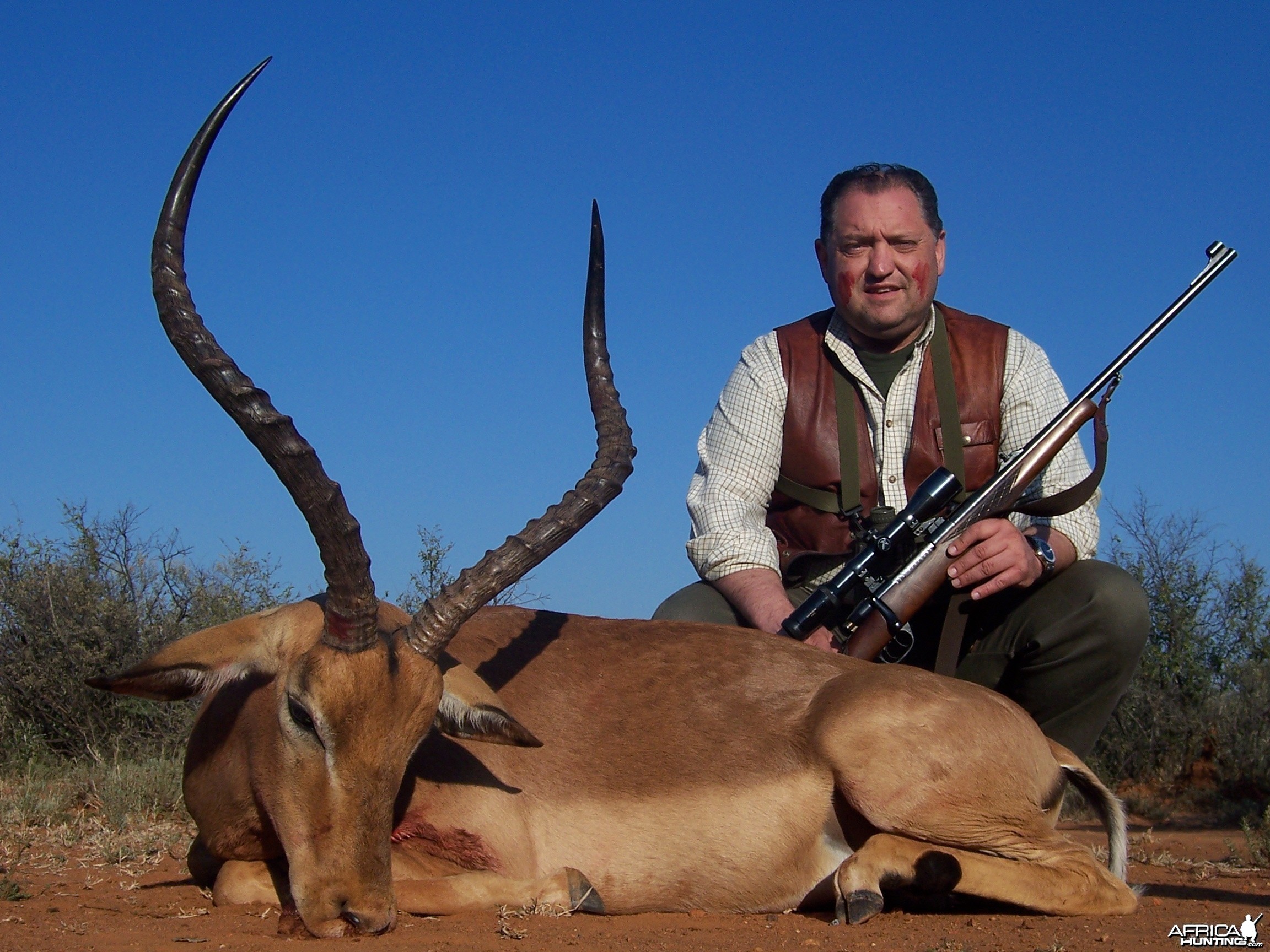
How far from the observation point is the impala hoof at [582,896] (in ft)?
14.8

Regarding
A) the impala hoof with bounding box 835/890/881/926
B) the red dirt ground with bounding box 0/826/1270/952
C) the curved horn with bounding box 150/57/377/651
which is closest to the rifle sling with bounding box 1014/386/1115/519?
the red dirt ground with bounding box 0/826/1270/952

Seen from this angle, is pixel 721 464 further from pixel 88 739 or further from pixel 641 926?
pixel 88 739

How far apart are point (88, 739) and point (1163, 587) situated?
8.44 m

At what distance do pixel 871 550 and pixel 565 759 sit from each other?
1762 millimetres

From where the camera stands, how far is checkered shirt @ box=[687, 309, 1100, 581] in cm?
627

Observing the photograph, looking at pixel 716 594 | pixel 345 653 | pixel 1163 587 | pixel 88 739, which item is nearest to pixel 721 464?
pixel 716 594

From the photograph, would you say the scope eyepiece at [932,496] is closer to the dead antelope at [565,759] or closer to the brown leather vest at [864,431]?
the brown leather vest at [864,431]

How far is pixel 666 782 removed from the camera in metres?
4.73

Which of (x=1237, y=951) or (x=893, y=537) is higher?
(x=893, y=537)

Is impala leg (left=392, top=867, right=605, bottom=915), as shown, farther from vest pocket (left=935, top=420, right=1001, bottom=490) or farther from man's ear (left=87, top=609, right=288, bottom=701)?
vest pocket (left=935, top=420, right=1001, bottom=490)

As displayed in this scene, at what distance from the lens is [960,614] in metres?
6.12

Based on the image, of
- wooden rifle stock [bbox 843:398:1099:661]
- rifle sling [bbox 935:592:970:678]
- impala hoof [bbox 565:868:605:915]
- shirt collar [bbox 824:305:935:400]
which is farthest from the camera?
shirt collar [bbox 824:305:935:400]

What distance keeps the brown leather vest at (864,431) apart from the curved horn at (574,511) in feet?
5.36

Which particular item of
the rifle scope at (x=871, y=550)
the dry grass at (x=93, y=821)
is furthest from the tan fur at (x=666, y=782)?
the dry grass at (x=93, y=821)
